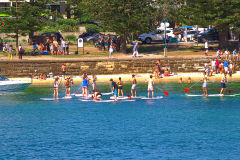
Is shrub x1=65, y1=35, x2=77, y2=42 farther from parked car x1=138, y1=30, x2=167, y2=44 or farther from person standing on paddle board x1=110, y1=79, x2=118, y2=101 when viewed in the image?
person standing on paddle board x1=110, y1=79, x2=118, y2=101

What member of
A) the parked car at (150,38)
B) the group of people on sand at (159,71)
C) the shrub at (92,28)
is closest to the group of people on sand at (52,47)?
the group of people on sand at (159,71)

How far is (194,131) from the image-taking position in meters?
38.6

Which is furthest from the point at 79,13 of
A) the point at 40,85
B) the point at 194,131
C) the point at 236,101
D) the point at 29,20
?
the point at 194,131

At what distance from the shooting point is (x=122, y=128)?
39.9m

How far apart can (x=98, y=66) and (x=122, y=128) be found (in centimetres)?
2793

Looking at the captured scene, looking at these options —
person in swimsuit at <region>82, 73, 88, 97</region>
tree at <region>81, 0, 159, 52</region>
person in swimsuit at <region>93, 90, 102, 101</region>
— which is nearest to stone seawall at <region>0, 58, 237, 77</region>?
tree at <region>81, 0, 159, 52</region>

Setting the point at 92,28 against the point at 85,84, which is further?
the point at 92,28

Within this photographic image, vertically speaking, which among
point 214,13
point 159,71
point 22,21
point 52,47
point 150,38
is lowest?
point 159,71

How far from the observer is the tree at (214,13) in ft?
229

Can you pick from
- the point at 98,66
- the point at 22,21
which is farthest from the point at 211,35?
the point at 22,21

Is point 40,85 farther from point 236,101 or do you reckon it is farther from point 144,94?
point 236,101

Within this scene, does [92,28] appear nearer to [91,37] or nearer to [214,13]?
[91,37]

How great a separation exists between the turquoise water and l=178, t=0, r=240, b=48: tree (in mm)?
19301

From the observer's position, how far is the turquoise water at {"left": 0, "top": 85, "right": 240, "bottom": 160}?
3331cm
